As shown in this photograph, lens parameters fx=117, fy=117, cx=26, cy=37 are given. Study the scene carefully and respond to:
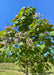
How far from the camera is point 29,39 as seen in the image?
1.34 metres

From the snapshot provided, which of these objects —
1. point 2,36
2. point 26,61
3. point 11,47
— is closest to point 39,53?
point 26,61

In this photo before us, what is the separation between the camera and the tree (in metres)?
1.35

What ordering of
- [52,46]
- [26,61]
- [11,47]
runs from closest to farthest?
[11,47], [52,46], [26,61]

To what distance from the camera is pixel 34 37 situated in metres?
1.48

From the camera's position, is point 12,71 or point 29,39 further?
point 12,71

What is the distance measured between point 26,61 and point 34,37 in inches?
15.7

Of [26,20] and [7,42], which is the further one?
Answer: [26,20]

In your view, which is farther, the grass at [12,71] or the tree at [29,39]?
the grass at [12,71]

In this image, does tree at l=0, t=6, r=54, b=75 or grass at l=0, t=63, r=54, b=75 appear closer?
tree at l=0, t=6, r=54, b=75

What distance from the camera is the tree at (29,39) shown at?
53.2 inches

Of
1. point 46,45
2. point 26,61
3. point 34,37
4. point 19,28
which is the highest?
point 19,28

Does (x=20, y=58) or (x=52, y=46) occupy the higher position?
(x=52, y=46)

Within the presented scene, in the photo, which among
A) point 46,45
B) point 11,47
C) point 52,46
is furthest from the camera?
point 52,46

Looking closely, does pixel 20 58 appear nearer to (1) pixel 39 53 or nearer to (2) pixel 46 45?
(1) pixel 39 53
